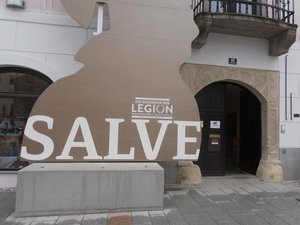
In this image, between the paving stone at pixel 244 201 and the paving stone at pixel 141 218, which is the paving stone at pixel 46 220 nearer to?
the paving stone at pixel 141 218

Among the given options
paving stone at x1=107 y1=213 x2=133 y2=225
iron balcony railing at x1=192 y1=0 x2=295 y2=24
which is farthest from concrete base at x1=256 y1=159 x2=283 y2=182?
paving stone at x1=107 y1=213 x2=133 y2=225

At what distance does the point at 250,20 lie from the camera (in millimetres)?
7188

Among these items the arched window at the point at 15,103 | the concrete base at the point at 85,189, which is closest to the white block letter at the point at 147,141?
the concrete base at the point at 85,189

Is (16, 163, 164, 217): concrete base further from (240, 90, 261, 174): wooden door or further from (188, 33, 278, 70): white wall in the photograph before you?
(240, 90, 261, 174): wooden door

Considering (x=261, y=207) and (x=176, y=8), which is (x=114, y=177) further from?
(x=176, y=8)

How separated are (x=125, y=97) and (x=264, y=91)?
436 centimetres

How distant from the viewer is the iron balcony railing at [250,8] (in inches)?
296

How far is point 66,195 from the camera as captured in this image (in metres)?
4.93

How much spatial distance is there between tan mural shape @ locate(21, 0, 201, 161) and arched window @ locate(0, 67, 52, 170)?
1748 mm

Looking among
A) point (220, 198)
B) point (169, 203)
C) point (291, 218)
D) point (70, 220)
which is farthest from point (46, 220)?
point (291, 218)

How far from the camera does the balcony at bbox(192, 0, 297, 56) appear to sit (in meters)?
7.14

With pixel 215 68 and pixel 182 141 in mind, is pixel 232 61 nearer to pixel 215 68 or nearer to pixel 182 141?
pixel 215 68

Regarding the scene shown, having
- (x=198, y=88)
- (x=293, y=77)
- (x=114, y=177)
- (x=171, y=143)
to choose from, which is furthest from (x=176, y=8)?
(x=293, y=77)

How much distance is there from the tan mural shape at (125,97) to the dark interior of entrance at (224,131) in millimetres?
2214
